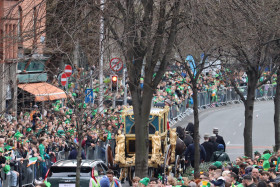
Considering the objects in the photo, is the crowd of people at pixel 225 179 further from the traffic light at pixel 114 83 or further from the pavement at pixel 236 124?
the pavement at pixel 236 124

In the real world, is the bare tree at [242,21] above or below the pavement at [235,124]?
above

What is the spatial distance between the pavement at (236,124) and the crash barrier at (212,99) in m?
0.48

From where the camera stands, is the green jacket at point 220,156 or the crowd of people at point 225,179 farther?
the green jacket at point 220,156

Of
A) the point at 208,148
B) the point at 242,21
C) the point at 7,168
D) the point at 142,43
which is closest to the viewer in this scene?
the point at 142,43

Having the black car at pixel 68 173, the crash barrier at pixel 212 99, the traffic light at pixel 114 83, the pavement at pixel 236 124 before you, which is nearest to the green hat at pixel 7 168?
the black car at pixel 68 173

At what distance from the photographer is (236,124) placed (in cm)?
4338

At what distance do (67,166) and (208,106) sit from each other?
33132mm

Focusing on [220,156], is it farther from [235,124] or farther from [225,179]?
[235,124]

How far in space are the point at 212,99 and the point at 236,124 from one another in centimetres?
817

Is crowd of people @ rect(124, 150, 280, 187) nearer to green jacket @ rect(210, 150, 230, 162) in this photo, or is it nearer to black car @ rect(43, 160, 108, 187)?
black car @ rect(43, 160, 108, 187)

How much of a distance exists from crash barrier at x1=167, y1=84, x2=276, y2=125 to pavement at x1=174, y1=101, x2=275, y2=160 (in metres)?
0.48

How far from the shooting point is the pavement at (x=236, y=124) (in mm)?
35375

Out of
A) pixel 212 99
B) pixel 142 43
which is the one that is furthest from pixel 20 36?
pixel 212 99

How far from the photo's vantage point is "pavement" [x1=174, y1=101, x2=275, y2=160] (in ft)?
116
